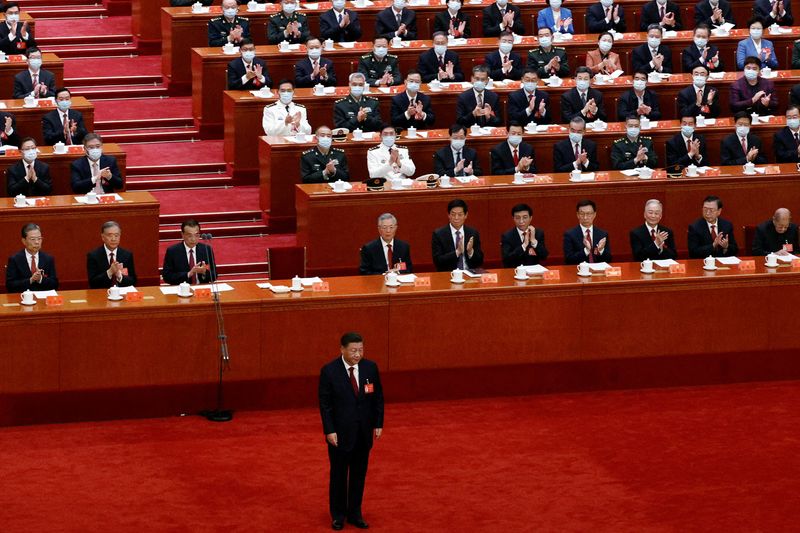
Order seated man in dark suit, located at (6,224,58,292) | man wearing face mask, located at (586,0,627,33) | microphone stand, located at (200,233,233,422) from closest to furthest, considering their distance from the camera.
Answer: microphone stand, located at (200,233,233,422), seated man in dark suit, located at (6,224,58,292), man wearing face mask, located at (586,0,627,33)

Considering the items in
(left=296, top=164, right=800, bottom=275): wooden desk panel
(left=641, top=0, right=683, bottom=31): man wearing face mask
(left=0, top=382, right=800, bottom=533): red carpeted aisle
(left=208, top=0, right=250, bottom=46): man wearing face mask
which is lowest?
(left=0, top=382, right=800, bottom=533): red carpeted aisle

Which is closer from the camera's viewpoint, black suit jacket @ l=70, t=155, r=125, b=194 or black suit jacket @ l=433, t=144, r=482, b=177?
black suit jacket @ l=70, t=155, r=125, b=194

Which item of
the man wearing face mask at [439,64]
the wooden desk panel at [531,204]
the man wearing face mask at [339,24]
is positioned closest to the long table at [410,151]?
the wooden desk panel at [531,204]

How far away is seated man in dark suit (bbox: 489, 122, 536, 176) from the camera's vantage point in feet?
46.7

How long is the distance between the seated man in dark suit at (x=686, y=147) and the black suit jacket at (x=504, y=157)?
138cm

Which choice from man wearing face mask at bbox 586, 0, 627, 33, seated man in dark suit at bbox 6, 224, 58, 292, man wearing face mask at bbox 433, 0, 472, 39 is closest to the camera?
seated man in dark suit at bbox 6, 224, 58, 292

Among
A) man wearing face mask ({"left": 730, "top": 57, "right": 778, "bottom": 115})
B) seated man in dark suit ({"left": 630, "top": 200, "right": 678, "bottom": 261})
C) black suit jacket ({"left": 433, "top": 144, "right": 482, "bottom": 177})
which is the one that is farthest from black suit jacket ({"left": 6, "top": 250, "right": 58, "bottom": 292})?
man wearing face mask ({"left": 730, "top": 57, "right": 778, "bottom": 115})

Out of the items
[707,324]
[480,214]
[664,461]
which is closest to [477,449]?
[664,461]

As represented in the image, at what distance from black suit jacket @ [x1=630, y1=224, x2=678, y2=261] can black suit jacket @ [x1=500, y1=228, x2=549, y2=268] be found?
72cm

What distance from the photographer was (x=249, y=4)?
1650 centimetres

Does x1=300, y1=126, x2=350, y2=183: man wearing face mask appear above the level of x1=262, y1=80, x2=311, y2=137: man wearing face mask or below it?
below

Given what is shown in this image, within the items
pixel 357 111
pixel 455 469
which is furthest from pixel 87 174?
pixel 455 469

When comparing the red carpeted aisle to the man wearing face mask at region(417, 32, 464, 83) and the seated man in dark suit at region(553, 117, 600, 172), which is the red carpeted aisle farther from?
the man wearing face mask at region(417, 32, 464, 83)

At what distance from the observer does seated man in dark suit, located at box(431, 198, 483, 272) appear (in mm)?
12438
